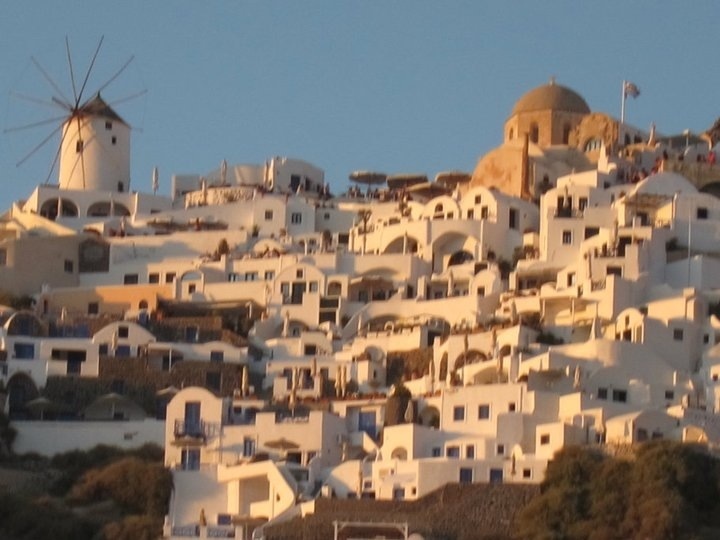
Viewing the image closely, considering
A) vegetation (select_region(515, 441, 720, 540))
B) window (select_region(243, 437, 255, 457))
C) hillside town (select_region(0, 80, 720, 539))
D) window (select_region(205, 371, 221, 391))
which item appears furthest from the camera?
window (select_region(205, 371, 221, 391))

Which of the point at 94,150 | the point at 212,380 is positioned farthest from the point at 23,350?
the point at 94,150

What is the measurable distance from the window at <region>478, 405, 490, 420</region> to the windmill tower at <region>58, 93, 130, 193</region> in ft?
91.6

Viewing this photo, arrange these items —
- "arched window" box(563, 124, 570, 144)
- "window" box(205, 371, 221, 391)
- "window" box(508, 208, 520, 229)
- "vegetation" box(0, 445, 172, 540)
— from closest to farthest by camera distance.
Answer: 1. "vegetation" box(0, 445, 172, 540)
2. "window" box(205, 371, 221, 391)
3. "window" box(508, 208, 520, 229)
4. "arched window" box(563, 124, 570, 144)

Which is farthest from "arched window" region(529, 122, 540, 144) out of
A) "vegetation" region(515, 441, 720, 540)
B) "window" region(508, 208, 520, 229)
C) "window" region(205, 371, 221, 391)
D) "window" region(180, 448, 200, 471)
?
"vegetation" region(515, 441, 720, 540)

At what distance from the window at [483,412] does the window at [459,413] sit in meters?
0.42

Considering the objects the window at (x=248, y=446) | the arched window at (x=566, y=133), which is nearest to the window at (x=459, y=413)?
the window at (x=248, y=446)

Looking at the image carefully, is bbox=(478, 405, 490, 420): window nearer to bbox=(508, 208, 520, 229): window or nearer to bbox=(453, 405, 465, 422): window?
bbox=(453, 405, 465, 422): window

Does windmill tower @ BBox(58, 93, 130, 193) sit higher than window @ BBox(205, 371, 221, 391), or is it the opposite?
windmill tower @ BBox(58, 93, 130, 193)

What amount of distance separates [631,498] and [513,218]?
73.6ft

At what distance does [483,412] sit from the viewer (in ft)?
214

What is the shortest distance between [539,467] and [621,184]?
21.2 m

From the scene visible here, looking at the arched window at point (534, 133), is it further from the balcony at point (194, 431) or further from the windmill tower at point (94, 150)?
the balcony at point (194, 431)

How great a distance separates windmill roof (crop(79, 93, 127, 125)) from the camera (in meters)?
90.7

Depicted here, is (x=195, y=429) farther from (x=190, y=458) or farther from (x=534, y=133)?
(x=534, y=133)
